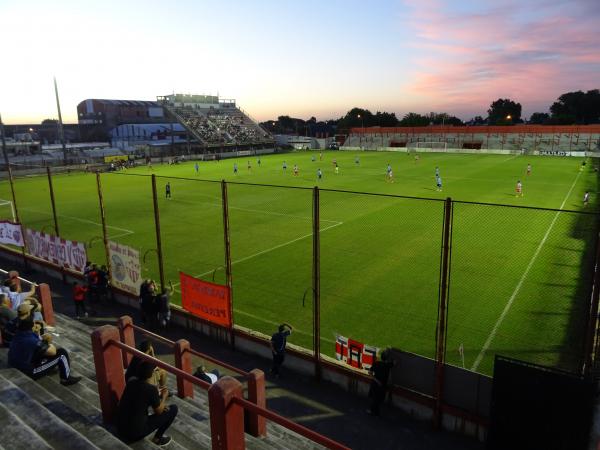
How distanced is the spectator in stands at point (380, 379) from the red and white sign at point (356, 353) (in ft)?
1.64

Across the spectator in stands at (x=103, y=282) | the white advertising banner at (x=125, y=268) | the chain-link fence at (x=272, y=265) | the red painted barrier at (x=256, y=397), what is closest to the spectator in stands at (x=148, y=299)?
the white advertising banner at (x=125, y=268)

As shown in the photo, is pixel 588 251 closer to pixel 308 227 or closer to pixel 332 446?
pixel 308 227

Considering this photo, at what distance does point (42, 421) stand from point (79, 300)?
942cm

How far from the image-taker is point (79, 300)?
44.0ft

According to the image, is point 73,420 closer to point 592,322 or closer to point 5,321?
point 5,321

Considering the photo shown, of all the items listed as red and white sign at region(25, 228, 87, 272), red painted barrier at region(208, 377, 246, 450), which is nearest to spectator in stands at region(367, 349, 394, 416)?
red painted barrier at region(208, 377, 246, 450)

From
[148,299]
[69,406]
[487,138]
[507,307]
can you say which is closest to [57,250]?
[148,299]

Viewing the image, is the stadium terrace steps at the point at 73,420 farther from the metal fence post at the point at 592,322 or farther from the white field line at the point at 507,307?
the white field line at the point at 507,307

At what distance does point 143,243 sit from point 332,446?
20.3 m

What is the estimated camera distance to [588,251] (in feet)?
61.9

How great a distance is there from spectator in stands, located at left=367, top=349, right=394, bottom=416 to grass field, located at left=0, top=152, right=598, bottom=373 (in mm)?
2819

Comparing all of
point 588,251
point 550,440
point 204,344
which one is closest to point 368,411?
point 550,440

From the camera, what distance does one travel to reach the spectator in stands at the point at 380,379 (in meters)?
8.67

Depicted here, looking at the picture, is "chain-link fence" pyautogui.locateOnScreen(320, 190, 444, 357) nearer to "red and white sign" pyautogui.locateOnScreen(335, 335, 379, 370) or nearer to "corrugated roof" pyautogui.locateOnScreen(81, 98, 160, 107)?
"red and white sign" pyautogui.locateOnScreen(335, 335, 379, 370)
